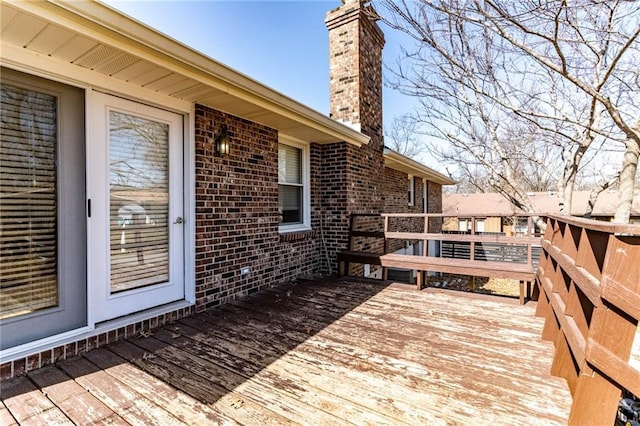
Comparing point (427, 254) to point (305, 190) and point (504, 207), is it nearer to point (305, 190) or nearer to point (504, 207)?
point (305, 190)

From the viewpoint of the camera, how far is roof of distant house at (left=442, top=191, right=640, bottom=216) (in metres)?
18.6

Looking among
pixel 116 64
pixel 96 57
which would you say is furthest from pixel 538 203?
pixel 96 57

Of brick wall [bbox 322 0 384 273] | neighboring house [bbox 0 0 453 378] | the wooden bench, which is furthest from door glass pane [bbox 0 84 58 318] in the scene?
brick wall [bbox 322 0 384 273]

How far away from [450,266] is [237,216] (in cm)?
284

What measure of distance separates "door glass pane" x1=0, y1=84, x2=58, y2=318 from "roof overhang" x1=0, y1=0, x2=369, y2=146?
0.35 meters

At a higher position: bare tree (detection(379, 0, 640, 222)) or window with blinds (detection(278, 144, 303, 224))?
bare tree (detection(379, 0, 640, 222))

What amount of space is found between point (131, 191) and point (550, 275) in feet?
13.1

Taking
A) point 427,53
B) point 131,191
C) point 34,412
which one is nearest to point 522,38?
point 427,53

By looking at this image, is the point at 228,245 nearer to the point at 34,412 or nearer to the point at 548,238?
the point at 34,412

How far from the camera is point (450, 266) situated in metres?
4.18

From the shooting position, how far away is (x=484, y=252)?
13.5 metres

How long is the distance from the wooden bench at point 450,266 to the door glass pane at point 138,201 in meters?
2.74

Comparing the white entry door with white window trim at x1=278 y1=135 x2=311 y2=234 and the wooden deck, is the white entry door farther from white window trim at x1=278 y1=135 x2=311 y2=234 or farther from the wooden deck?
white window trim at x1=278 y1=135 x2=311 y2=234

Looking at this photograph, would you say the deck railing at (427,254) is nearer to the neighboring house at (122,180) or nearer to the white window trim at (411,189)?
the neighboring house at (122,180)
